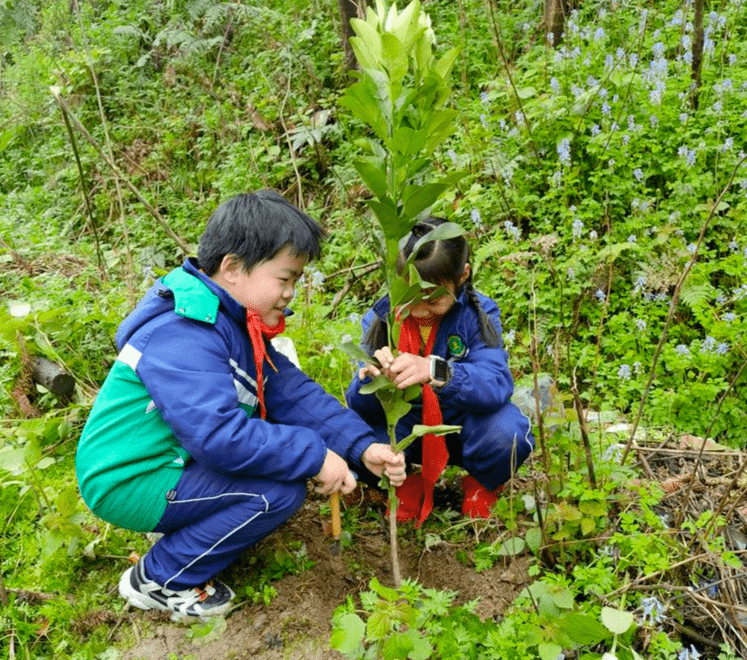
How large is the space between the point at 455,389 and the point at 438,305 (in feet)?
1.11

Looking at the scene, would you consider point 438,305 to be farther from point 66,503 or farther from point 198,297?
point 66,503

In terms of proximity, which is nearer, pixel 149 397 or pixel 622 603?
pixel 622 603

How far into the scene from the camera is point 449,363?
2.46 meters

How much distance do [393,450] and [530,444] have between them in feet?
2.37

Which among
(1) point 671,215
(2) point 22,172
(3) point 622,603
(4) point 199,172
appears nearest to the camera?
(3) point 622,603

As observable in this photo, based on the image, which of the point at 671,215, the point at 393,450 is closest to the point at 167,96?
the point at 671,215

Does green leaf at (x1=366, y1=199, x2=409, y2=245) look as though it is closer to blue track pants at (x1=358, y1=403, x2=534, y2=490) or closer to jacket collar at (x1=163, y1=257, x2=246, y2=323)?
jacket collar at (x1=163, y1=257, x2=246, y2=323)

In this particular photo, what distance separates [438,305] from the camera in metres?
2.64

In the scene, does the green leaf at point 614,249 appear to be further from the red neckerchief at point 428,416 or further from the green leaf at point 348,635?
the green leaf at point 348,635

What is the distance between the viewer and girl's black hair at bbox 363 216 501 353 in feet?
8.29

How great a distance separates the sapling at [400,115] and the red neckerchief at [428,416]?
0.73 metres

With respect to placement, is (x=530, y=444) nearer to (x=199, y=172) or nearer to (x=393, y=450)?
(x=393, y=450)

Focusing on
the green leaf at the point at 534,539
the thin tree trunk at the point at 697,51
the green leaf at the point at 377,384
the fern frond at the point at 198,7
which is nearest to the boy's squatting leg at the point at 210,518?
the green leaf at the point at 377,384

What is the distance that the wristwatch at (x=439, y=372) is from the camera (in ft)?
7.74
